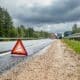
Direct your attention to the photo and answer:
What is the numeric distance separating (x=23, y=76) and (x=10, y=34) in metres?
131

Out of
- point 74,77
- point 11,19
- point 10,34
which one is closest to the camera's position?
Result: point 74,77

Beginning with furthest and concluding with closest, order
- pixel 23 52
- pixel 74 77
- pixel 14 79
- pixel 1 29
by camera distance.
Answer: pixel 1 29 < pixel 23 52 < pixel 74 77 < pixel 14 79

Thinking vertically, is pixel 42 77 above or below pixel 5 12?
below

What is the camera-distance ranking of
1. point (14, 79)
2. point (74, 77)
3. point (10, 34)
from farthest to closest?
point (10, 34) → point (74, 77) → point (14, 79)

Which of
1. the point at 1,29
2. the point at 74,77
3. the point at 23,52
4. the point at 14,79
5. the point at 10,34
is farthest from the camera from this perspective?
the point at 10,34

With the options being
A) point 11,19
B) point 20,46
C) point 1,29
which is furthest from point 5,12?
point 20,46

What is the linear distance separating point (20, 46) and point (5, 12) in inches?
5211

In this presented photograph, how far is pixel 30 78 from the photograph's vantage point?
31.9 feet

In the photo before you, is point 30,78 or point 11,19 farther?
point 11,19

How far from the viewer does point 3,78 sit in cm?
977

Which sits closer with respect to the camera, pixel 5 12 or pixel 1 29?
pixel 1 29

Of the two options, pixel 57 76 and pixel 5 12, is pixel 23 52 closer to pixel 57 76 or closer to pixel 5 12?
pixel 57 76

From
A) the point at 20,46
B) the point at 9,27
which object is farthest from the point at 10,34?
the point at 20,46

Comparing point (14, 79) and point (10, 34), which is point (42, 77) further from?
point (10, 34)
